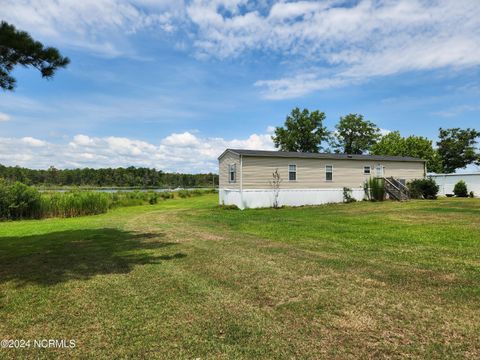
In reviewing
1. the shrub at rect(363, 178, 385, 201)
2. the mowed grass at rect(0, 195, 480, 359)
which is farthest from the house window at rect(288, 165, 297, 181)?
the mowed grass at rect(0, 195, 480, 359)

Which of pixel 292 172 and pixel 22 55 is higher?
pixel 22 55

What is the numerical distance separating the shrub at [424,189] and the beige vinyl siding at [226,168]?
46.7 feet

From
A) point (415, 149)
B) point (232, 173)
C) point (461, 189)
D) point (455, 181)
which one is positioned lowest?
point (461, 189)

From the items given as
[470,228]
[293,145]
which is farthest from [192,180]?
[470,228]

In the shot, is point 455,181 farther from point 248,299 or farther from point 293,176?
point 248,299

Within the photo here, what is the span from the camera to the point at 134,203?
2820 centimetres

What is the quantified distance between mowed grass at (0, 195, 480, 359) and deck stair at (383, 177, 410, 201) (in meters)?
16.7

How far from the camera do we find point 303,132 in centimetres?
4650

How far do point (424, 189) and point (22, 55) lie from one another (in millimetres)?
27095

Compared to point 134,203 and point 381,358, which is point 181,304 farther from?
point 134,203

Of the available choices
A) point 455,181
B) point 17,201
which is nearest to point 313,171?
point 455,181

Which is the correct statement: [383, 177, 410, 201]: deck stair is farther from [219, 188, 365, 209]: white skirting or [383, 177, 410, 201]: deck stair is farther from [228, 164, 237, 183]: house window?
[228, 164, 237, 183]: house window

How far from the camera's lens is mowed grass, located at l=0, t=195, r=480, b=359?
3170 mm

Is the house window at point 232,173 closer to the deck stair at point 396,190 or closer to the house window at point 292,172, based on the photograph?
the house window at point 292,172
